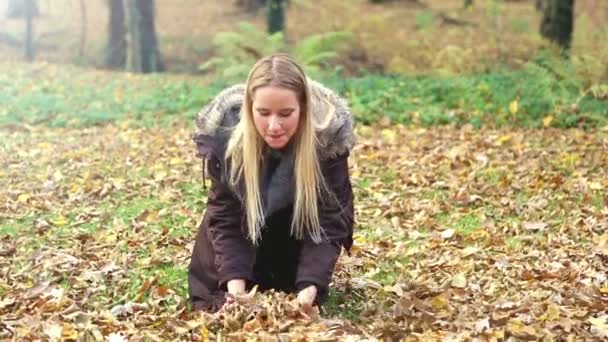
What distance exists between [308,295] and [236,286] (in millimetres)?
389

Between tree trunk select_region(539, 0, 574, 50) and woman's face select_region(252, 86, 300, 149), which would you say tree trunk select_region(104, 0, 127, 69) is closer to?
tree trunk select_region(539, 0, 574, 50)

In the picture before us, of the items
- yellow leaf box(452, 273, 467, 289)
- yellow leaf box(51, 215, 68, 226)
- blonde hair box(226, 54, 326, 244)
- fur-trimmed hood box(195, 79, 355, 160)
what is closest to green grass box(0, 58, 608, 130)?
yellow leaf box(51, 215, 68, 226)

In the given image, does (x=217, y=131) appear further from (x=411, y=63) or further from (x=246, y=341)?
(x=411, y=63)

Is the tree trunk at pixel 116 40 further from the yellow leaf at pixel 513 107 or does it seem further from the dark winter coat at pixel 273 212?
the dark winter coat at pixel 273 212

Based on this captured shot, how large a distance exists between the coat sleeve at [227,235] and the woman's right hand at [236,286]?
2cm

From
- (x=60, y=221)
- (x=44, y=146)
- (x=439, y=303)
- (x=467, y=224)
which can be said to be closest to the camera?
(x=439, y=303)

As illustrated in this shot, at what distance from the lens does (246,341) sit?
4.01 meters

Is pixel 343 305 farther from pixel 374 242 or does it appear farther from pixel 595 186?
pixel 595 186

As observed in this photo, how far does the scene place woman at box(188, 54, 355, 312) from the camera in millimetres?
4422

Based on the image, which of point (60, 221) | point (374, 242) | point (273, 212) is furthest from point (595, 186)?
point (60, 221)

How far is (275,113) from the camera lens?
4.40 meters

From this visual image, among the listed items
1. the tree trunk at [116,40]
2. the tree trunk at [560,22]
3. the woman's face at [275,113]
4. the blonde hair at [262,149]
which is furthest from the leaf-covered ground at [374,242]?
the tree trunk at [116,40]

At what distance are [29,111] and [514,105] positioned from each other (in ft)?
26.4

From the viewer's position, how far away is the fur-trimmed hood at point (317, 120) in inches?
179
